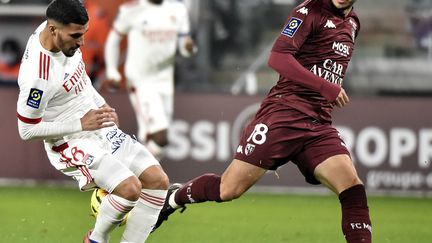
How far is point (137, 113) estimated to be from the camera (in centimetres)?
1549

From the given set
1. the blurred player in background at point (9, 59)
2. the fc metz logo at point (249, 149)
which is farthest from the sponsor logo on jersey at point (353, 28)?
the blurred player in background at point (9, 59)

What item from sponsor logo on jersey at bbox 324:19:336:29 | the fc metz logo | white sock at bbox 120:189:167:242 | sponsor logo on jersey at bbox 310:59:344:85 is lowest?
white sock at bbox 120:189:167:242

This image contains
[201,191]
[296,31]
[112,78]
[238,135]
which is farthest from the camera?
[238,135]

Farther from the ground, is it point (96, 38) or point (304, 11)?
point (304, 11)

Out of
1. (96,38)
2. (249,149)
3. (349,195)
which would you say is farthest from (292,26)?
(96,38)

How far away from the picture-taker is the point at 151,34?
15789mm

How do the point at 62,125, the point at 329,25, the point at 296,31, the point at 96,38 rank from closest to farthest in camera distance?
the point at 62,125
the point at 296,31
the point at 329,25
the point at 96,38

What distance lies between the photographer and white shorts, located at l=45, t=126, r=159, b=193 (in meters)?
8.30

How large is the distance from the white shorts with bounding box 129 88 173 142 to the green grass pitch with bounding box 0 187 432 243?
1228mm

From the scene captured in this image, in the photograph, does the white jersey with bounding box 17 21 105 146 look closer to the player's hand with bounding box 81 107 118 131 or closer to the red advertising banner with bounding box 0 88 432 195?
the player's hand with bounding box 81 107 118 131

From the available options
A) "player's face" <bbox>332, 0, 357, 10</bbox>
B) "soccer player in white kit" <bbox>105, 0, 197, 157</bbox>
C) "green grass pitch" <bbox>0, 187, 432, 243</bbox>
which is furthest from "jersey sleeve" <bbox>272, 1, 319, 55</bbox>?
"soccer player in white kit" <bbox>105, 0, 197, 157</bbox>

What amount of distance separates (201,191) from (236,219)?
3.16m

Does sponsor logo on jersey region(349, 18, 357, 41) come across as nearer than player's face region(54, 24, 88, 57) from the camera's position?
No

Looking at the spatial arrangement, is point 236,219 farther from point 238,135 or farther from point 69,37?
point 69,37
